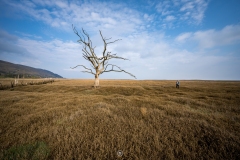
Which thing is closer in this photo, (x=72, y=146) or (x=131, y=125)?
(x=72, y=146)

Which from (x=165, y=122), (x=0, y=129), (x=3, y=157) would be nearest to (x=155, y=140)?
(x=165, y=122)

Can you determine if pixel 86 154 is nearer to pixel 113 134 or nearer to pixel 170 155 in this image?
pixel 113 134

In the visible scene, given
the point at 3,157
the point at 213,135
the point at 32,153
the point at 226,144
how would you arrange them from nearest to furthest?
1. the point at 3,157
2. the point at 32,153
3. the point at 226,144
4. the point at 213,135

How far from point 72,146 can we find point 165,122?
13.5ft

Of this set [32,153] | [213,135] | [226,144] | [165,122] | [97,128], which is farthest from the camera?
[165,122]

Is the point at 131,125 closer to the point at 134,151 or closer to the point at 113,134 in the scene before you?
the point at 113,134

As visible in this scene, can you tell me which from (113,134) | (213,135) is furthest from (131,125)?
A: (213,135)

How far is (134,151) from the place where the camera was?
321cm

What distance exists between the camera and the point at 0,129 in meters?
4.71

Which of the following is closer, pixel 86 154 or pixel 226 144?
pixel 86 154

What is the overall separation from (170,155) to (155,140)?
676 mm

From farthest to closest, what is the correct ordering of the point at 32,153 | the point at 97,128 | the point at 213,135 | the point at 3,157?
1. the point at 97,128
2. the point at 213,135
3. the point at 32,153
4. the point at 3,157

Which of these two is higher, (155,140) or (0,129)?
(155,140)

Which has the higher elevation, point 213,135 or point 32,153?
point 213,135
